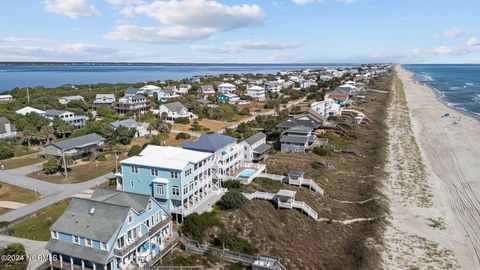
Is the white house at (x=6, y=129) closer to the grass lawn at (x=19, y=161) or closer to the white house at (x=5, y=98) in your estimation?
the grass lawn at (x=19, y=161)

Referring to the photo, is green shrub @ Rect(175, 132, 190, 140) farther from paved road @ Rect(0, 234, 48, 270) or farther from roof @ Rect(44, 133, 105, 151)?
paved road @ Rect(0, 234, 48, 270)

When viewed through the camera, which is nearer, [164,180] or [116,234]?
[116,234]

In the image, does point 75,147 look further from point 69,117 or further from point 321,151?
point 321,151

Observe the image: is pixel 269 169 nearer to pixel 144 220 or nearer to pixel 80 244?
pixel 144 220

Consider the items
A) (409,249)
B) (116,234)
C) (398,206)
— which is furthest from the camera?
(398,206)

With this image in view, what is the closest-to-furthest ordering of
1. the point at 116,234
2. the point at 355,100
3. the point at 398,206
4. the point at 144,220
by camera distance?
the point at 116,234
the point at 144,220
the point at 398,206
the point at 355,100

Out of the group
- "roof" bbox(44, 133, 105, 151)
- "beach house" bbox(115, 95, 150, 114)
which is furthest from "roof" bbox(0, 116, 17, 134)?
"beach house" bbox(115, 95, 150, 114)

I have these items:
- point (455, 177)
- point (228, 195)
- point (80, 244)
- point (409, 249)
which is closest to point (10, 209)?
point (80, 244)
